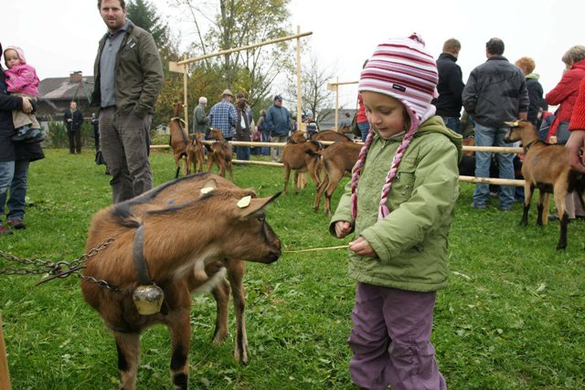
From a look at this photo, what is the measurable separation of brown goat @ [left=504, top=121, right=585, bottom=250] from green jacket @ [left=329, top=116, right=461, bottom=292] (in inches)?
168

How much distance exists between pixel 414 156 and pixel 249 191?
83 centimetres

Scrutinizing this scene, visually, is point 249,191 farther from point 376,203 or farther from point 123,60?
point 123,60

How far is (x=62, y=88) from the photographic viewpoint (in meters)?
49.5

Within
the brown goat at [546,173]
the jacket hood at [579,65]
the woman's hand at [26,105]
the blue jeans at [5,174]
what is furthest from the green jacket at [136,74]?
the jacket hood at [579,65]

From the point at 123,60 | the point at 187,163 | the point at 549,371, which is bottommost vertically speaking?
the point at 549,371

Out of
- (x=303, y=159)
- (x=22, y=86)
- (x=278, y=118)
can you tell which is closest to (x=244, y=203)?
(x=22, y=86)

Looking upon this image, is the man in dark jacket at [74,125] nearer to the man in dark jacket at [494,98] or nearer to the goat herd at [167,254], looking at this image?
the man in dark jacket at [494,98]

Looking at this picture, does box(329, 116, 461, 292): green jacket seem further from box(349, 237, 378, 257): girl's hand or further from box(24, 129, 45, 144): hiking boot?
box(24, 129, 45, 144): hiking boot

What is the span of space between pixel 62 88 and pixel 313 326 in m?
53.7

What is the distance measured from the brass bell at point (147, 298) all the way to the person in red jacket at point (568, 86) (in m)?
6.19

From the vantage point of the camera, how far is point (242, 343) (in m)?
3.07

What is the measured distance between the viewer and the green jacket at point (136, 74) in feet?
15.7

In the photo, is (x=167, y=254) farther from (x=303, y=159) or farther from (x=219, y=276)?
(x=303, y=159)

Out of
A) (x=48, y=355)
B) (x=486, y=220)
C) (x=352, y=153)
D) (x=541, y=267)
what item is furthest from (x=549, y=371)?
(x=352, y=153)
